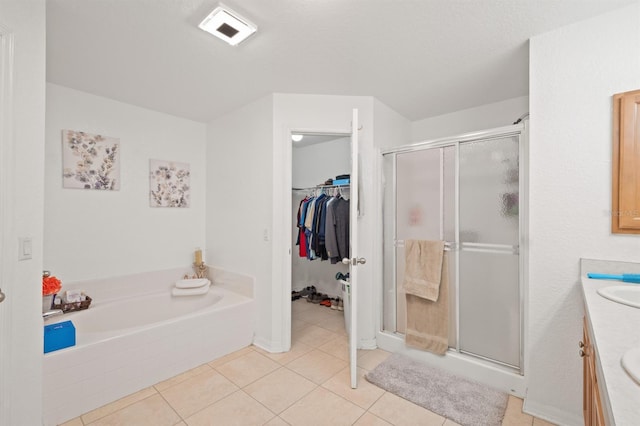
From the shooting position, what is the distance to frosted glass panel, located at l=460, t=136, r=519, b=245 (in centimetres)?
197

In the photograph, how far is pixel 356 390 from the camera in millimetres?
1974

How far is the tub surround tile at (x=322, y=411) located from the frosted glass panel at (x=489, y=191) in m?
1.42

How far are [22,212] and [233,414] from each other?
1570mm

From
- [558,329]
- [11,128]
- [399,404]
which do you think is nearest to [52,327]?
[11,128]

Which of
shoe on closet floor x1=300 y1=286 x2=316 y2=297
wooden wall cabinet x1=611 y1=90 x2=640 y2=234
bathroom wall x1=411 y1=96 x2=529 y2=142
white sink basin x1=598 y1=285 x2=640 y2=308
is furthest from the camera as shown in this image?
shoe on closet floor x1=300 y1=286 x2=316 y2=297

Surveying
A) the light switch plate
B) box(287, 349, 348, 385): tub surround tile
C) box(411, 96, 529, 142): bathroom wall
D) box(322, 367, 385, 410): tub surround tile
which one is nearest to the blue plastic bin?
the light switch plate

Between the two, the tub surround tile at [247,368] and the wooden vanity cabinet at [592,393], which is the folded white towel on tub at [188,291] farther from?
the wooden vanity cabinet at [592,393]

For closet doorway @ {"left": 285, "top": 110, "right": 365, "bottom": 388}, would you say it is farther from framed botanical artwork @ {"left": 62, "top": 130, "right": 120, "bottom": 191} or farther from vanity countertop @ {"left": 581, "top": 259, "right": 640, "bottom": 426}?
framed botanical artwork @ {"left": 62, "top": 130, "right": 120, "bottom": 191}

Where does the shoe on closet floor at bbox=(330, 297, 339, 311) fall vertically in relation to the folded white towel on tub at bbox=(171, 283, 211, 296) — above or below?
below

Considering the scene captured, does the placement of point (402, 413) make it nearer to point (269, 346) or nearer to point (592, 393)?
point (592, 393)

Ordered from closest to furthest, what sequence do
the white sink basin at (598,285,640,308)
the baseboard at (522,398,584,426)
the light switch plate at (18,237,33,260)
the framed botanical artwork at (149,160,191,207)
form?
the white sink basin at (598,285,640,308)
the light switch plate at (18,237,33,260)
the baseboard at (522,398,584,426)
the framed botanical artwork at (149,160,191,207)

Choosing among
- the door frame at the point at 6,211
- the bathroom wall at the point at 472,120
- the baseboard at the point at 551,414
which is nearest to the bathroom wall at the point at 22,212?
the door frame at the point at 6,211

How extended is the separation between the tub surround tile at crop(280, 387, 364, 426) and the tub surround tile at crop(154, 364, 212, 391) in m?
0.85

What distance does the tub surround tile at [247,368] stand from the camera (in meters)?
2.12
